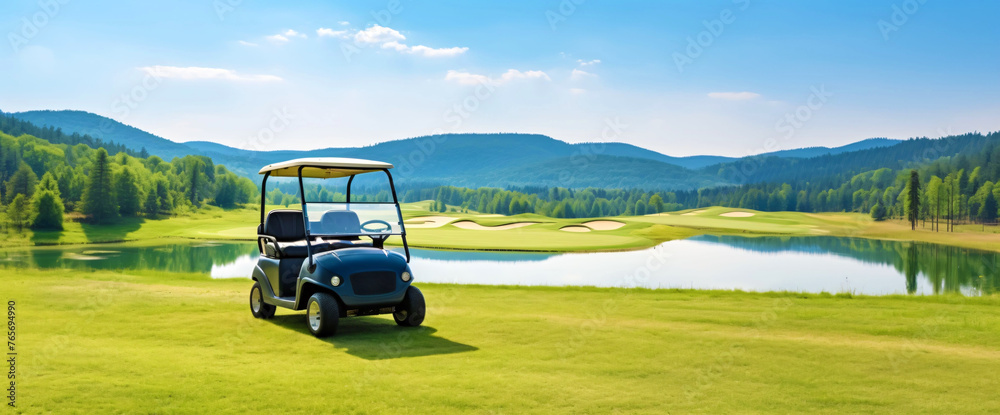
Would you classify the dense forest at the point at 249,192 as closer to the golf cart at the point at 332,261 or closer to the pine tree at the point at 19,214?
the pine tree at the point at 19,214

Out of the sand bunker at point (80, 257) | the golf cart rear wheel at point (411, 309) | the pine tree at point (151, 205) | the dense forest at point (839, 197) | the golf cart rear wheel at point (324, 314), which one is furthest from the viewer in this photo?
the dense forest at point (839, 197)

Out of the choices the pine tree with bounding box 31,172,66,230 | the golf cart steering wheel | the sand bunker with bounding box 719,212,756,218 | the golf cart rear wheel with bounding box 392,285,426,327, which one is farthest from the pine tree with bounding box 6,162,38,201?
the sand bunker with bounding box 719,212,756,218

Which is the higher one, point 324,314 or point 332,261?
point 332,261

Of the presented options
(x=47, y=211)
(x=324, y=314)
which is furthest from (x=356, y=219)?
(x=47, y=211)

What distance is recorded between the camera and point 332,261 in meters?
9.67

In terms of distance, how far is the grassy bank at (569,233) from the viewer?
Answer: 51750 millimetres

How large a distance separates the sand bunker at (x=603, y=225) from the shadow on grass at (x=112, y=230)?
48.7 metres

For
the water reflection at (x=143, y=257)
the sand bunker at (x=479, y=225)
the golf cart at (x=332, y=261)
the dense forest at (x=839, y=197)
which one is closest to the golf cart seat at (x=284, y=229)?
the golf cart at (x=332, y=261)

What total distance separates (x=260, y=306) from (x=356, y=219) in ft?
8.25

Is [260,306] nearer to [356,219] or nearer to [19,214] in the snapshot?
[356,219]

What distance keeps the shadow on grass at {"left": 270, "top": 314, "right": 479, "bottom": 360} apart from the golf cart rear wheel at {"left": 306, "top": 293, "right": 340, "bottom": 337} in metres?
0.16

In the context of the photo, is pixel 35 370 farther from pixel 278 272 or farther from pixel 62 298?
pixel 62 298

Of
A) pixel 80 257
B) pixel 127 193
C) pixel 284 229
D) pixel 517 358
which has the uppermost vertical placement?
pixel 127 193

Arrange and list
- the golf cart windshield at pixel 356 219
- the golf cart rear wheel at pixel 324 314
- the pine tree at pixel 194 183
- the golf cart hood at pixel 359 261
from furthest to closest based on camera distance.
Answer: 1. the pine tree at pixel 194 183
2. the golf cart windshield at pixel 356 219
3. the golf cart hood at pixel 359 261
4. the golf cart rear wheel at pixel 324 314
